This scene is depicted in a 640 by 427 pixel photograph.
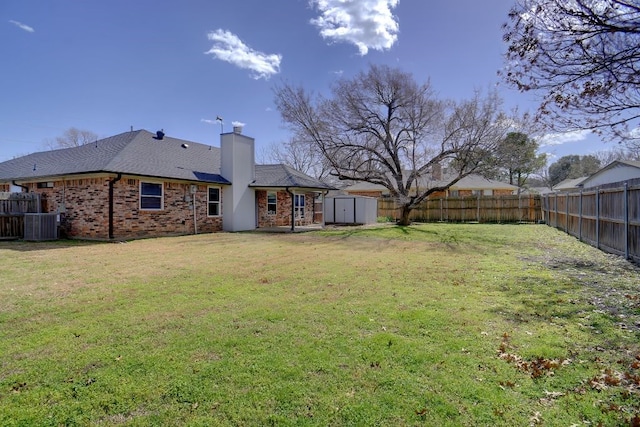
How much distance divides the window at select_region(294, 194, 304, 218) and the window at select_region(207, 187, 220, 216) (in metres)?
5.25

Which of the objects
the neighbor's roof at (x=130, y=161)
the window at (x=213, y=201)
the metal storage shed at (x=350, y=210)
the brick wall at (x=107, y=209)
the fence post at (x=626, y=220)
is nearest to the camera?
the fence post at (x=626, y=220)

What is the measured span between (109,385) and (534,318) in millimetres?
4851

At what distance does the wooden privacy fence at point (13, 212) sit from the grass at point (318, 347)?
26.3 feet

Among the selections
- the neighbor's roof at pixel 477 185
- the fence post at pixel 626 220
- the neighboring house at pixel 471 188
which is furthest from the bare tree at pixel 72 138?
the fence post at pixel 626 220

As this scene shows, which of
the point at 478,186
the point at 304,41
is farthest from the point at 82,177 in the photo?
the point at 478,186

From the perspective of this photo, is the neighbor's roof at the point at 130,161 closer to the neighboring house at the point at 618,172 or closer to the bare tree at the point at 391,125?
the bare tree at the point at 391,125

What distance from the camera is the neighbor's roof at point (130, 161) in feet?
46.9

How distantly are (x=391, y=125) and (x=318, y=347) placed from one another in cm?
1953

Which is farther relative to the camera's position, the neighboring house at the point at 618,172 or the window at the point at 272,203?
the neighboring house at the point at 618,172

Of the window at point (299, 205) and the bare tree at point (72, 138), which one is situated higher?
the bare tree at point (72, 138)

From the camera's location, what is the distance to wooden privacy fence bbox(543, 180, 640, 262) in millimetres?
8359

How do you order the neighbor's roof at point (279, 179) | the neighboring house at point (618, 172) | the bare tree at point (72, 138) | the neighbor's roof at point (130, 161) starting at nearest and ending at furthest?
the neighbor's roof at point (130, 161) < the neighbor's roof at point (279, 179) < the neighboring house at point (618, 172) < the bare tree at point (72, 138)

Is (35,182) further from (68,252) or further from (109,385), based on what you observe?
(109,385)

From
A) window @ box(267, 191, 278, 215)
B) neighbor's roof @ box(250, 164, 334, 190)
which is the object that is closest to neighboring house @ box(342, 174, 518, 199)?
neighbor's roof @ box(250, 164, 334, 190)
